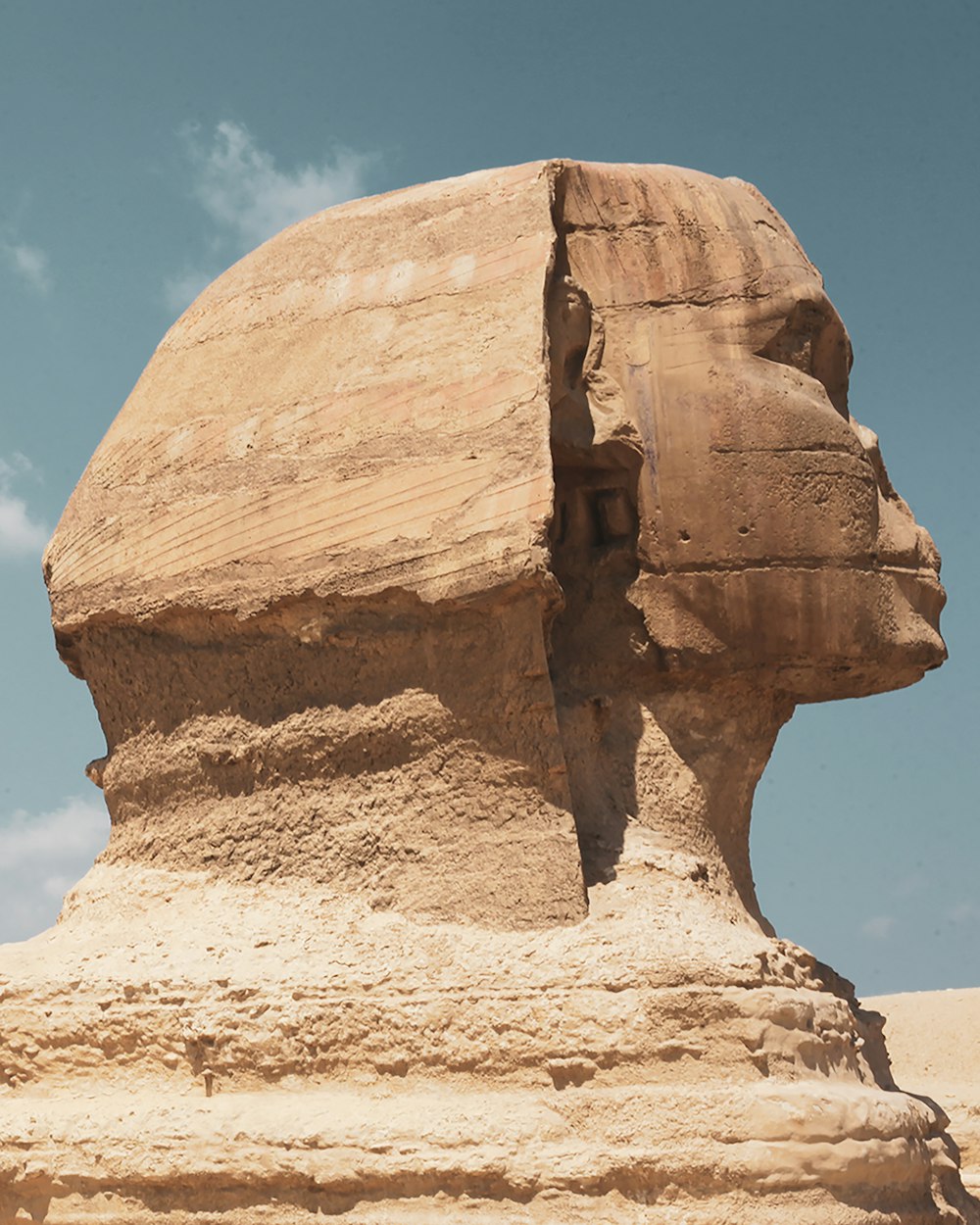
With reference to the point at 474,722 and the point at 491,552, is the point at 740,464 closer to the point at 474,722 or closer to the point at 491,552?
the point at 491,552

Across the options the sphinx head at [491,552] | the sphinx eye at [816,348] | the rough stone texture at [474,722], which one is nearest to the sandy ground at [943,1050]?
the rough stone texture at [474,722]

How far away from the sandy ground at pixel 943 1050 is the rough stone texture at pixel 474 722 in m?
5.88

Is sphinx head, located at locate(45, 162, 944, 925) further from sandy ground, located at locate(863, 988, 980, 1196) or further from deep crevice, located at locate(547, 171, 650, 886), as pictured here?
sandy ground, located at locate(863, 988, 980, 1196)

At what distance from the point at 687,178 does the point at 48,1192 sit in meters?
4.28

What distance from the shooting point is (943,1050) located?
49.5ft

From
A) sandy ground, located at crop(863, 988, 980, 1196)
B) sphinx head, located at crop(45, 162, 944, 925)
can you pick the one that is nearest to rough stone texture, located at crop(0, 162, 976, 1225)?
sphinx head, located at crop(45, 162, 944, 925)

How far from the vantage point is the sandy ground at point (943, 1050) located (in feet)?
38.8

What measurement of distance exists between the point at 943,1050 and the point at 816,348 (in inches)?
391

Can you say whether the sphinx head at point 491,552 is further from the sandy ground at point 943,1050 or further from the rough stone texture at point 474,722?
the sandy ground at point 943,1050

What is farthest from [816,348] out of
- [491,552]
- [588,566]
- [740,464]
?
[491,552]

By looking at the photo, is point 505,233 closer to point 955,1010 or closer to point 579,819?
point 579,819

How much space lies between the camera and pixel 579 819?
6008 mm

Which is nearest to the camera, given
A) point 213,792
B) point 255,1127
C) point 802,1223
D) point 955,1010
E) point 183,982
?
point 802,1223

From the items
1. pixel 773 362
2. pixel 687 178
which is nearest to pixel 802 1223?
pixel 773 362
